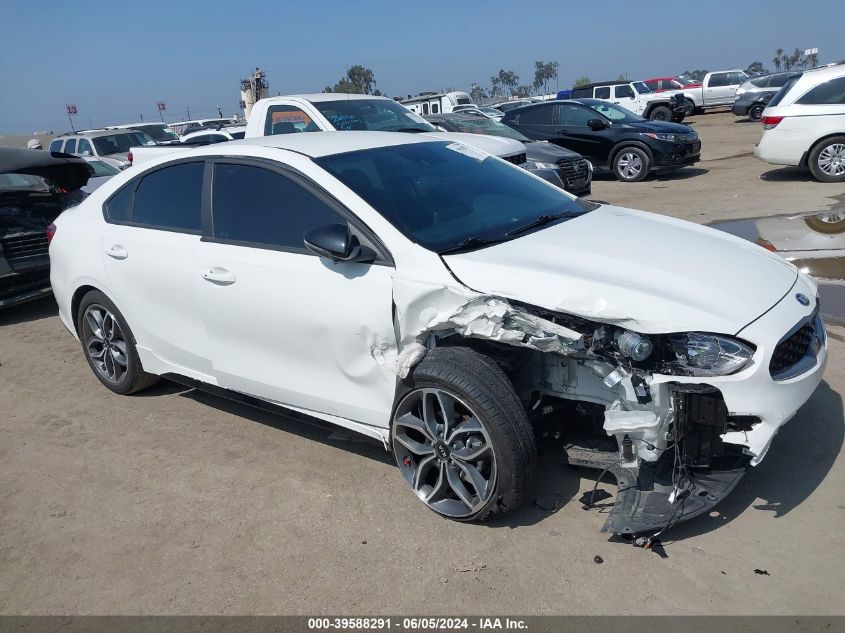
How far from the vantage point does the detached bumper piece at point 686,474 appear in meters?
2.93

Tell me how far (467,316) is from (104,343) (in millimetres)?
3095

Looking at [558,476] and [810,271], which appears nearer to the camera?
[558,476]

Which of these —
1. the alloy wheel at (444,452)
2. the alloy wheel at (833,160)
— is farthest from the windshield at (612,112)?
the alloy wheel at (444,452)

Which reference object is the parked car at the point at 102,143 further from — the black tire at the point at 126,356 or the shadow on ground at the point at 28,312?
the black tire at the point at 126,356

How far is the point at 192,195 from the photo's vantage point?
4340 mm

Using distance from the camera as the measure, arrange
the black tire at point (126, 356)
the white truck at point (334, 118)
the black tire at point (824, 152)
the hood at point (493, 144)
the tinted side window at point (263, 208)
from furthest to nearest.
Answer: the black tire at point (824, 152)
the hood at point (493, 144)
the white truck at point (334, 118)
the black tire at point (126, 356)
the tinted side window at point (263, 208)

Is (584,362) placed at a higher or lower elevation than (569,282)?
lower

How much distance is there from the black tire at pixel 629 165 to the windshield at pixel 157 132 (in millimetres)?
11332

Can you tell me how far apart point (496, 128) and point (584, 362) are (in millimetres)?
10893

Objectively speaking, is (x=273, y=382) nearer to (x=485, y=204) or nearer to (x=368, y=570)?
(x=368, y=570)

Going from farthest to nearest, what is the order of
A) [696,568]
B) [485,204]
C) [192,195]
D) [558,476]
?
1. [192,195]
2. [485,204]
3. [558,476]
4. [696,568]

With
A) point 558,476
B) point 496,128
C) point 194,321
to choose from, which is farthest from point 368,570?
point 496,128

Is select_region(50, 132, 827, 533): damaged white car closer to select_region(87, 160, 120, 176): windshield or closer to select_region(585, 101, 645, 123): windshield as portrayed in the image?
select_region(87, 160, 120, 176): windshield
